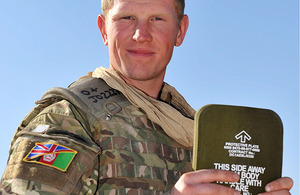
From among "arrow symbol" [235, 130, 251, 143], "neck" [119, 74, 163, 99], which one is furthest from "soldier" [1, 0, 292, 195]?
"arrow symbol" [235, 130, 251, 143]

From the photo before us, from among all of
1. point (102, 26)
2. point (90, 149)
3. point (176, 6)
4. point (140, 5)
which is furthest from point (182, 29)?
point (90, 149)

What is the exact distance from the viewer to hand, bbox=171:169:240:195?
7.02ft

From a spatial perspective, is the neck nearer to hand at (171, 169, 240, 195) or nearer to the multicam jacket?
the multicam jacket

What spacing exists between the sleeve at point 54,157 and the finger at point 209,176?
1004mm

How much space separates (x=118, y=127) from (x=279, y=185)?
4.60 ft

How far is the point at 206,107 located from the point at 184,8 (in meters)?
1.95

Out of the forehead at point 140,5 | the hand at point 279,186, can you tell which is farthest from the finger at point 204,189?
the forehead at point 140,5

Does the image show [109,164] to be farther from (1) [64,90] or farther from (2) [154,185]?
(1) [64,90]

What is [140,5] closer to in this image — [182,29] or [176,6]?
[176,6]

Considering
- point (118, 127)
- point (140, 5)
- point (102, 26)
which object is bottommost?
point (118, 127)

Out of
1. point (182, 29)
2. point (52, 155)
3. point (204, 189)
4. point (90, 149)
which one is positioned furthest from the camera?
point (182, 29)

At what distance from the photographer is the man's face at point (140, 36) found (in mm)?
3549

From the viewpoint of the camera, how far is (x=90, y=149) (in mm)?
2961

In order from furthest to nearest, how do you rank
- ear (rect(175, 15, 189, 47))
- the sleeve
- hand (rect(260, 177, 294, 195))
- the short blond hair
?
1. ear (rect(175, 15, 189, 47))
2. the short blond hair
3. the sleeve
4. hand (rect(260, 177, 294, 195))
